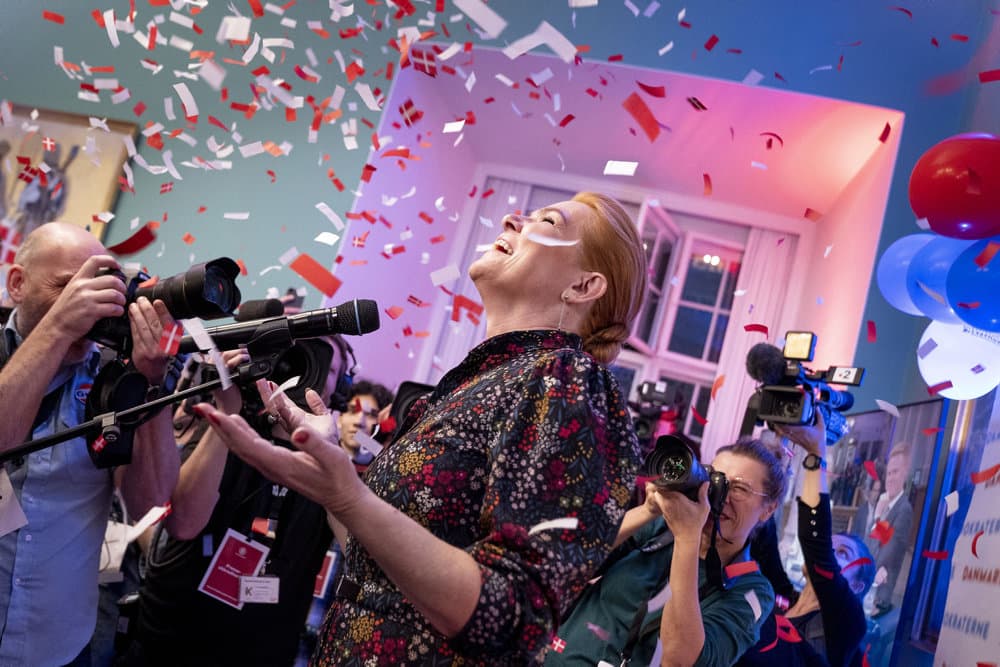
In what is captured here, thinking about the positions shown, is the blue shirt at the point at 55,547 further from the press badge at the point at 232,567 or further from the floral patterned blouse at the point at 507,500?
the floral patterned blouse at the point at 507,500

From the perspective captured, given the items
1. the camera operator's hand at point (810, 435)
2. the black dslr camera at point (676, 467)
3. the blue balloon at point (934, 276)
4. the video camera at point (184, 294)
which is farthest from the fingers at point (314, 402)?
the blue balloon at point (934, 276)

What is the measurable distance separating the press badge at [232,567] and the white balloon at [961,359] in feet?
6.90

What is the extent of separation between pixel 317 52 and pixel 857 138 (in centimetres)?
307

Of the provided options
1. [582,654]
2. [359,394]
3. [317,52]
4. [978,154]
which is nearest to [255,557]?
[582,654]

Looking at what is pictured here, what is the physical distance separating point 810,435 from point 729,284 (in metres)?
3.94

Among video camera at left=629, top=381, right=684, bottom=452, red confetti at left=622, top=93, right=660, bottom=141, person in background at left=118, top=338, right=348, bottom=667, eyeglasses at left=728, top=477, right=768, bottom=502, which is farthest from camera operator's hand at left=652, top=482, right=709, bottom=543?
red confetti at left=622, top=93, right=660, bottom=141

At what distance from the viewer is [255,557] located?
8.02 feet

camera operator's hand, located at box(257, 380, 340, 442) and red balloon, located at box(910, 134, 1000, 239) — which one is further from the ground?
red balloon, located at box(910, 134, 1000, 239)

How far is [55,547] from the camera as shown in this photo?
1.76 m

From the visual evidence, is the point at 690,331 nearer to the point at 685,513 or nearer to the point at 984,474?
the point at 984,474

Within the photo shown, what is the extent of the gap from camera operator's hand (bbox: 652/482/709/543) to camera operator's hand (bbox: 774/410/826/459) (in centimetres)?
96

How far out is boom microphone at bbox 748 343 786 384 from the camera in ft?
9.57

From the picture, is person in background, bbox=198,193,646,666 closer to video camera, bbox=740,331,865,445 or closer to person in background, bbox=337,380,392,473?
video camera, bbox=740,331,865,445

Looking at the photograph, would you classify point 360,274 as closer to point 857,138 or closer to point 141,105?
point 141,105
